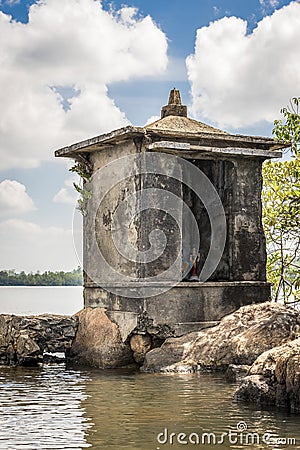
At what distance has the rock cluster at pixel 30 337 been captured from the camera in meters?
14.1

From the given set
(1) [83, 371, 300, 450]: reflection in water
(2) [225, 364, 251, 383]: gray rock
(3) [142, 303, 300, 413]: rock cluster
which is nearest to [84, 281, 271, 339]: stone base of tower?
(3) [142, 303, 300, 413]: rock cluster

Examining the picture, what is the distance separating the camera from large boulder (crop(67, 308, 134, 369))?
1401 centimetres

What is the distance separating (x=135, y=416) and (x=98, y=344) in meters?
5.12

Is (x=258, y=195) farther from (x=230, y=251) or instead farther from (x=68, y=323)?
(x=68, y=323)

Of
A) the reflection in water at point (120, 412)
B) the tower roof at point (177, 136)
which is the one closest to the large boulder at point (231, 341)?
the reflection in water at point (120, 412)

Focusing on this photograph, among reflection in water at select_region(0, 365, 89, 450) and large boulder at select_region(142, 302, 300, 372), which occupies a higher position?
large boulder at select_region(142, 302, 300, 372)

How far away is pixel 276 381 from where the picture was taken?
971 centimetres

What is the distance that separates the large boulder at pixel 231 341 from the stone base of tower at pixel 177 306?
1.39 ft

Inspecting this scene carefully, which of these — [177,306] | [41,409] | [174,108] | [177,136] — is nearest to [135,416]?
[41,409]

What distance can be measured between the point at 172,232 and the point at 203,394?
4131mm

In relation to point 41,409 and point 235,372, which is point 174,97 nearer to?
point 235,372

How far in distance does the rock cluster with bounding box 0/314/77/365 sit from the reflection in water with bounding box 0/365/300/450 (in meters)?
1.40

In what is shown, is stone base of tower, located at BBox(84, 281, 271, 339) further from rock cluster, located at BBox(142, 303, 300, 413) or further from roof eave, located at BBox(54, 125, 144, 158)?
roof eave, located at BBox(54, 125, 144, 158)

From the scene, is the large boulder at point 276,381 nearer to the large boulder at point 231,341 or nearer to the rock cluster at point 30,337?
the large boulder at point 231,341
